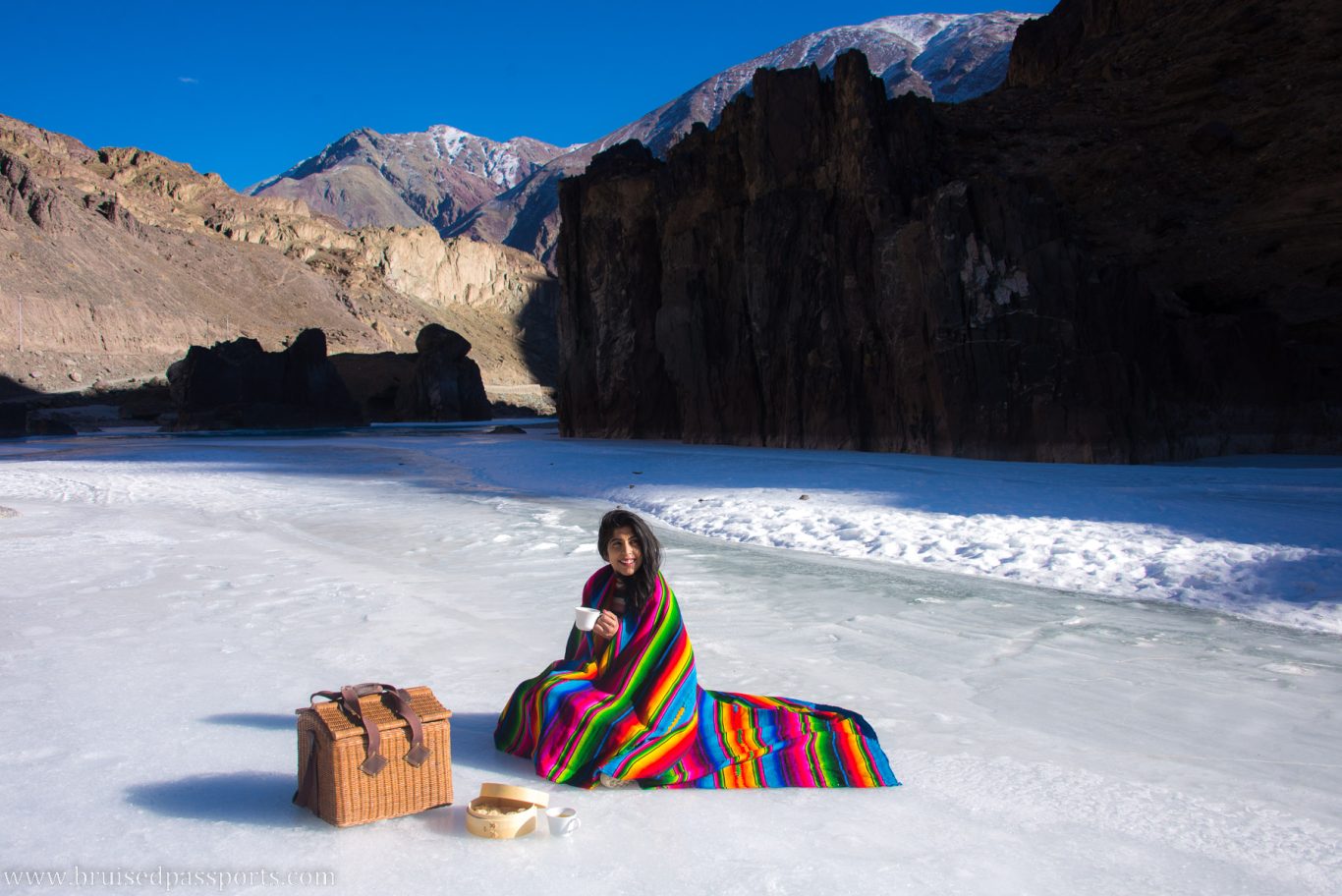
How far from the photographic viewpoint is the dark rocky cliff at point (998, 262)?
53.2ft

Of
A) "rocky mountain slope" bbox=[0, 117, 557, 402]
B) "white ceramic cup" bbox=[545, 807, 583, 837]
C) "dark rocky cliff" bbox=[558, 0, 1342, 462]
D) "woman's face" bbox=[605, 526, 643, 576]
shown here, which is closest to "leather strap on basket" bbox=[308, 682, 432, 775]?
"white ceramic cup" bbox=[545, 807, 583, 837]

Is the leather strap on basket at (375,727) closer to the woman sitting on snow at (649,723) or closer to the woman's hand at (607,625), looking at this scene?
the woman sitting on snow at (649,723)

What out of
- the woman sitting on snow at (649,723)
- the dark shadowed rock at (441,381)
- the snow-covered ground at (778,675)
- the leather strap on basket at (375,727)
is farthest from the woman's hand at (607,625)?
the dark shadowed rock at (441,381)

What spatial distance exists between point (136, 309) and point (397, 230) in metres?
41.0

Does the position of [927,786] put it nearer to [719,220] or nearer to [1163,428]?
[1163,428]

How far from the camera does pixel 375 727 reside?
3.02 metres

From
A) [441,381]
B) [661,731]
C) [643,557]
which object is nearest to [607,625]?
[643,557]

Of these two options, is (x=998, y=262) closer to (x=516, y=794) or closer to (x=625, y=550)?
(x=625, y=550)

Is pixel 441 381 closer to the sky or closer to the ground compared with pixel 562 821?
closer to the sky

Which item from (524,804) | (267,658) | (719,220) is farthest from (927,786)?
(719,220)

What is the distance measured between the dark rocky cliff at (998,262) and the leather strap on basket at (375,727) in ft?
46.1

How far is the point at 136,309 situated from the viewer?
68062 millimetres

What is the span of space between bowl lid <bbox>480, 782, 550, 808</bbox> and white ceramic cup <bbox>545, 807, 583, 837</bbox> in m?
0.04

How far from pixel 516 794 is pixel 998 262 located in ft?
49.1
